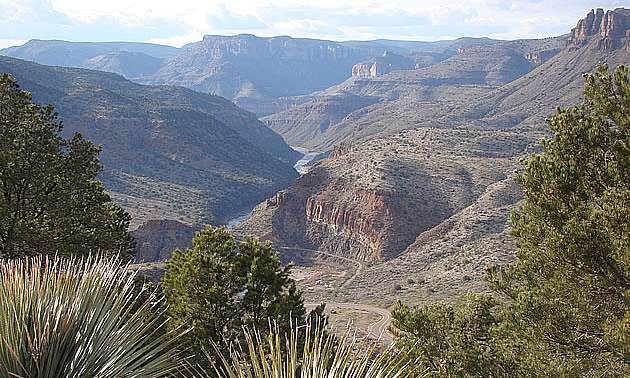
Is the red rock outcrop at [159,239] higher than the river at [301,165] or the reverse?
higher

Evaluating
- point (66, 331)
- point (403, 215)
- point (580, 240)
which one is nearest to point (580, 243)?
point (580, 240)

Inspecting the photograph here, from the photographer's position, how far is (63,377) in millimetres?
4648

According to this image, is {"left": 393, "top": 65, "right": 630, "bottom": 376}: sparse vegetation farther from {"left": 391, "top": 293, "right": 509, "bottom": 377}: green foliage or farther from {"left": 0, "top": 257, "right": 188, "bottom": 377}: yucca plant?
{"left": 0, "top": 257, "right": 188, "bottom": 377}: yucca plant

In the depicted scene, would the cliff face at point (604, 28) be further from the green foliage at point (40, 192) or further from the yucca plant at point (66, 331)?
the yucca plant at point (66, 331)

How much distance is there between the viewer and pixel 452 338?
12258 millimetres

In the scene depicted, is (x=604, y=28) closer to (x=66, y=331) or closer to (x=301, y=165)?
(x=301, y=165)

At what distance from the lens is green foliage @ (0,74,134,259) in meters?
13.6

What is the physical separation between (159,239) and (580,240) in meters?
55.3

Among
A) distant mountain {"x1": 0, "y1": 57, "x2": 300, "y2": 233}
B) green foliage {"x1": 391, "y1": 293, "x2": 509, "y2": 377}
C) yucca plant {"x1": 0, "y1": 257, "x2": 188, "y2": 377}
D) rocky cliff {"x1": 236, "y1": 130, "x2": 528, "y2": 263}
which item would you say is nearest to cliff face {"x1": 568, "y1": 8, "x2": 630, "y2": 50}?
rocky cliff {"x1": 236, "y1": 130, "x2": 528, "y2": 263}

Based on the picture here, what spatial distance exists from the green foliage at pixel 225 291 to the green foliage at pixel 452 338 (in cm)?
284

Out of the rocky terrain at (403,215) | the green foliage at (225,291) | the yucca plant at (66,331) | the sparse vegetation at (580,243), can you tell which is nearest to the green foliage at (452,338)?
the sparse vegetation at (580,243)

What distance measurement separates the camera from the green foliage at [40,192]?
13.6 meters

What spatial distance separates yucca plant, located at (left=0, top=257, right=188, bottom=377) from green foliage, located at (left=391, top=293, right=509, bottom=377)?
5.14 meters

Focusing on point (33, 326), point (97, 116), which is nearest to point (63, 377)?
point (33, 326)
